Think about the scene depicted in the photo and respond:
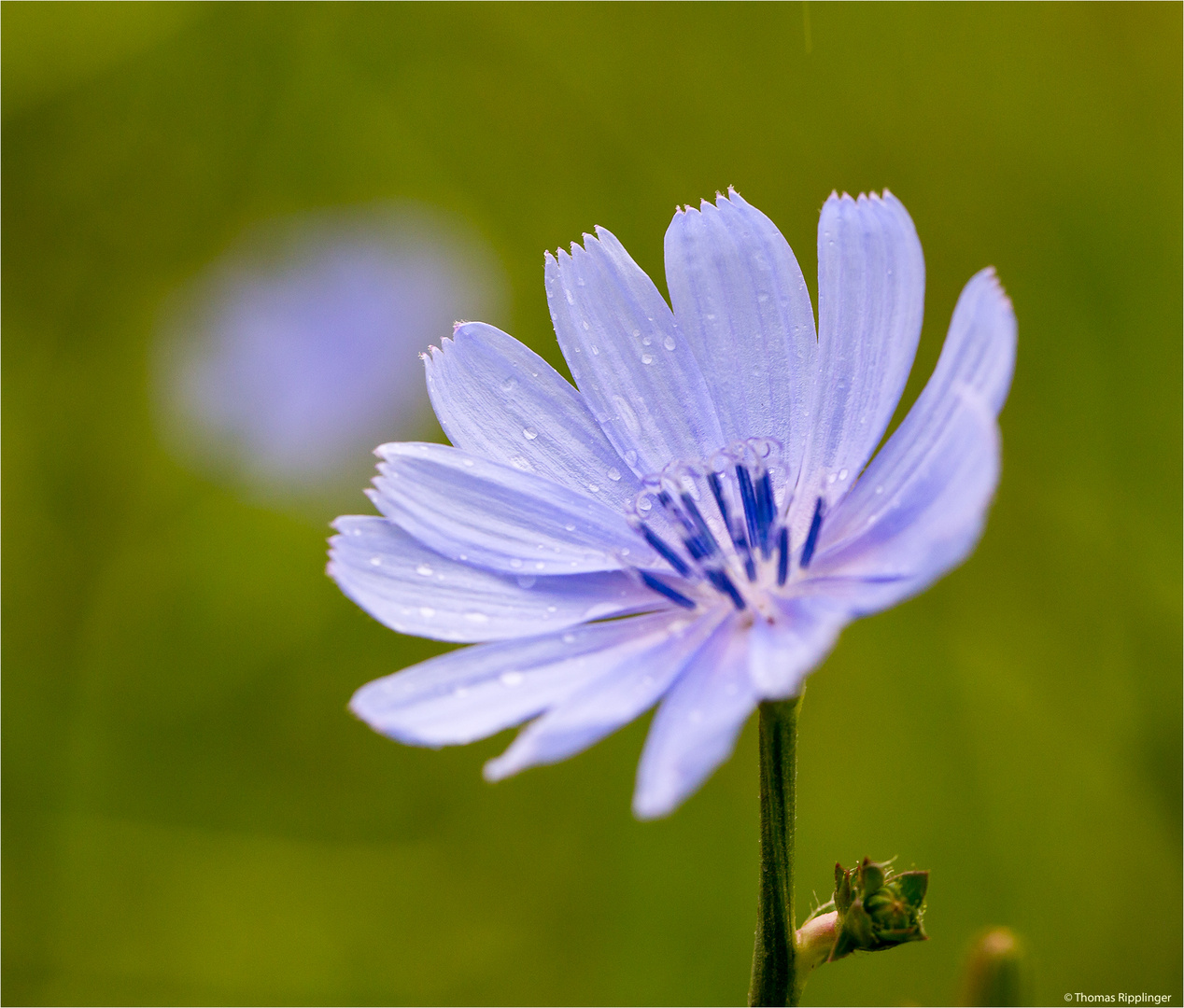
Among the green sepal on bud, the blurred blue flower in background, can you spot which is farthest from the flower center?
the blurred blue flower in background

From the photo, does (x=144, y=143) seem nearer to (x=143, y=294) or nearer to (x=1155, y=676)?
(x=143, y=294)

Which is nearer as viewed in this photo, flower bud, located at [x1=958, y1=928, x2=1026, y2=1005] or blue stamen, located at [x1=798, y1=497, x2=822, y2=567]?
flower bud, located at [x1=958, y1=928, x2=1026, y2=1005]

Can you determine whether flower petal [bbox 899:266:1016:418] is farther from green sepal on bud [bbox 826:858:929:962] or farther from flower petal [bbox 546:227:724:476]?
green sepal on bud [bbox 826:858:929:962]

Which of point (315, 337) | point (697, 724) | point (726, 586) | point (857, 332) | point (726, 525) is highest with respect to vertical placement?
point (315, 337)

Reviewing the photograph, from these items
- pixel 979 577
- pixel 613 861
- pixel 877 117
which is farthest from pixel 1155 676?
pixel 877 117

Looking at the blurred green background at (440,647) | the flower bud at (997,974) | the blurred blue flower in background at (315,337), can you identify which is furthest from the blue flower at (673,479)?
the blurred blue flower in background at (315,337)

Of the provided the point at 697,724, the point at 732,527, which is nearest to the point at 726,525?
the point at 732,527

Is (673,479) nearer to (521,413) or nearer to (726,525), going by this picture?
(726,525)
